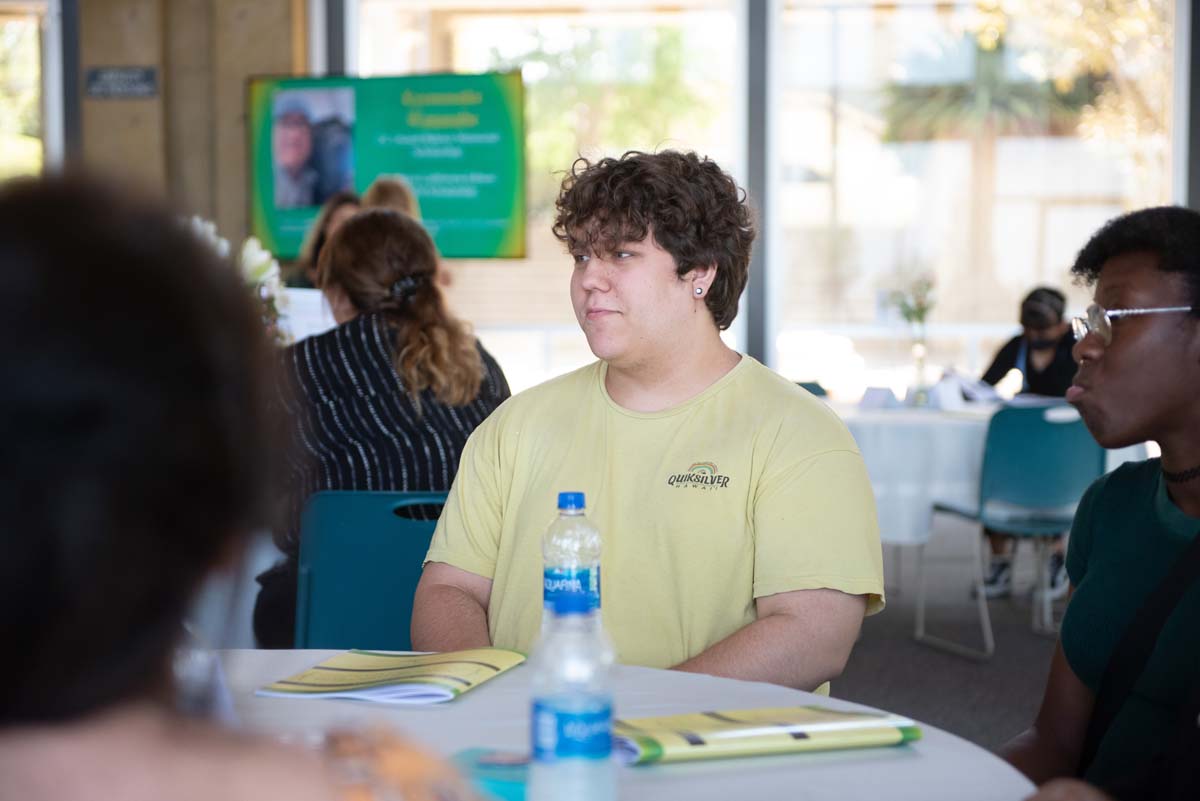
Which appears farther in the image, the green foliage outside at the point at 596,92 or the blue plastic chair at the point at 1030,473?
the green foliage outside at the point at 596,92

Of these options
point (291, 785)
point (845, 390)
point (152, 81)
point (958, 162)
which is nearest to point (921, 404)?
point (845, 390)

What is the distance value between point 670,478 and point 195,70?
20.8 feet

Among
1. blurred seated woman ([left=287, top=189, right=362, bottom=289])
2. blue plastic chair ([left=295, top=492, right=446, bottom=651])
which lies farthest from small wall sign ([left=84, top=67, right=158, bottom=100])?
blue plastic chair ([left=295, top=492, right=446, bottom=651])

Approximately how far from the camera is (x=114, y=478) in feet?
1.92

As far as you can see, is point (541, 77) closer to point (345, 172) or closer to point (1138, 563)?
point (345, 172)

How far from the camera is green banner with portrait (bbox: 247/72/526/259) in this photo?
7.31 meters

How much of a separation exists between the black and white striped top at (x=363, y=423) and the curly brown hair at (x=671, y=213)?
96 cm

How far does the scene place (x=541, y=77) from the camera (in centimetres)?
803

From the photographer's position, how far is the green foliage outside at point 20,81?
7.83 meters

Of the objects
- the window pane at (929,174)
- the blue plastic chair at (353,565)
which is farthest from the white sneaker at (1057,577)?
the blue plastic chair at (353,565)

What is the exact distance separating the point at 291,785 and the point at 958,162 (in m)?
7.86

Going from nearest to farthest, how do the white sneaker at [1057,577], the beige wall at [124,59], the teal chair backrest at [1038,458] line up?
the teal chair backrest at [1038,458]
the white sneaker at [1057,577]
the beige wall at [124,59]

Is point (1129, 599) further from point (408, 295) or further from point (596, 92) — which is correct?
point (596, 92)

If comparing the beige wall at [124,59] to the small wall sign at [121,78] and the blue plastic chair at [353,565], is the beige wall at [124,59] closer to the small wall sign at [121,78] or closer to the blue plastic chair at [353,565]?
the small wall sign at [121,78]
